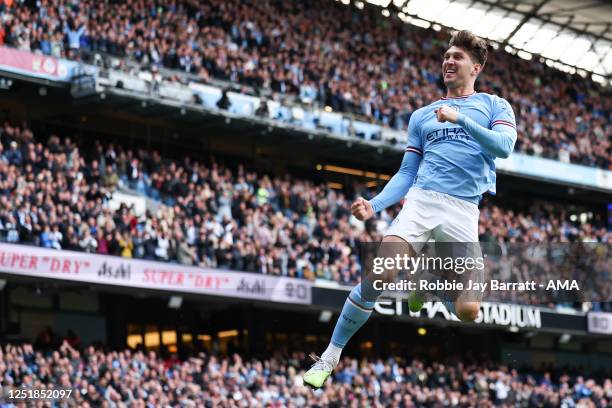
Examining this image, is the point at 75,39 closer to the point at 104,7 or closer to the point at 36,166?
the point at 104,7

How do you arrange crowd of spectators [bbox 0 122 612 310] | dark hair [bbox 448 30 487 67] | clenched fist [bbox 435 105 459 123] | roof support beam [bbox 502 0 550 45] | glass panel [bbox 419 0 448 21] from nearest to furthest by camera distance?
clenched fist [bbox 435 105 459 123] → dark hair [bbox 448 30 487 67] → crowd of spectators [bbox 0 122 612 310] → glass panel [bbox 419 0 448 21] → roof support beam [bbox 502 0 550 45]

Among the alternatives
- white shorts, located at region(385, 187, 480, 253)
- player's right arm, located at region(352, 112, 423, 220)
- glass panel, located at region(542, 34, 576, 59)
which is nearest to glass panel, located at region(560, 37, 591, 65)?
glass panel, located at region(542, 34, 576, 59)

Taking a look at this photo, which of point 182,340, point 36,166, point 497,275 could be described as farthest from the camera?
point 182,340

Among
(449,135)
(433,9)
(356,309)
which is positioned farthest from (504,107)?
(433,9)

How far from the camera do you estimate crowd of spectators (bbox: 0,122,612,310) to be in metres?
28.1

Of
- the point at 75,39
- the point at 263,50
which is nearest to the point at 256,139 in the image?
the point at 263,50

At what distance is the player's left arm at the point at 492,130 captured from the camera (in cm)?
830

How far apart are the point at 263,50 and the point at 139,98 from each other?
22.8 feet

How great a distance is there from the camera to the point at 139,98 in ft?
113

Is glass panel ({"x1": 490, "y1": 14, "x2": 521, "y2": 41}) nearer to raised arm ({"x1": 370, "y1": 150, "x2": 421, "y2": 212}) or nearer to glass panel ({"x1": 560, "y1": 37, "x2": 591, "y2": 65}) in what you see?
glass panel ({"x1": 560, "y1": 37, "x2": 591, "y2": 65})

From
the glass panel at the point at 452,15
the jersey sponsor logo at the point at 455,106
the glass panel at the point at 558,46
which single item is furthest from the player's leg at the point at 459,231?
the glass panel at the point at 558,46

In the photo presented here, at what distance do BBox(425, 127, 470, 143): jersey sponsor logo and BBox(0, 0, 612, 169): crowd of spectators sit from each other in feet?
78.4

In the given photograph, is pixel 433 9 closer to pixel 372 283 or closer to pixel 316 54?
pixel 316 54

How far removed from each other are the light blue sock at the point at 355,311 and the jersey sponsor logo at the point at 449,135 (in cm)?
126
